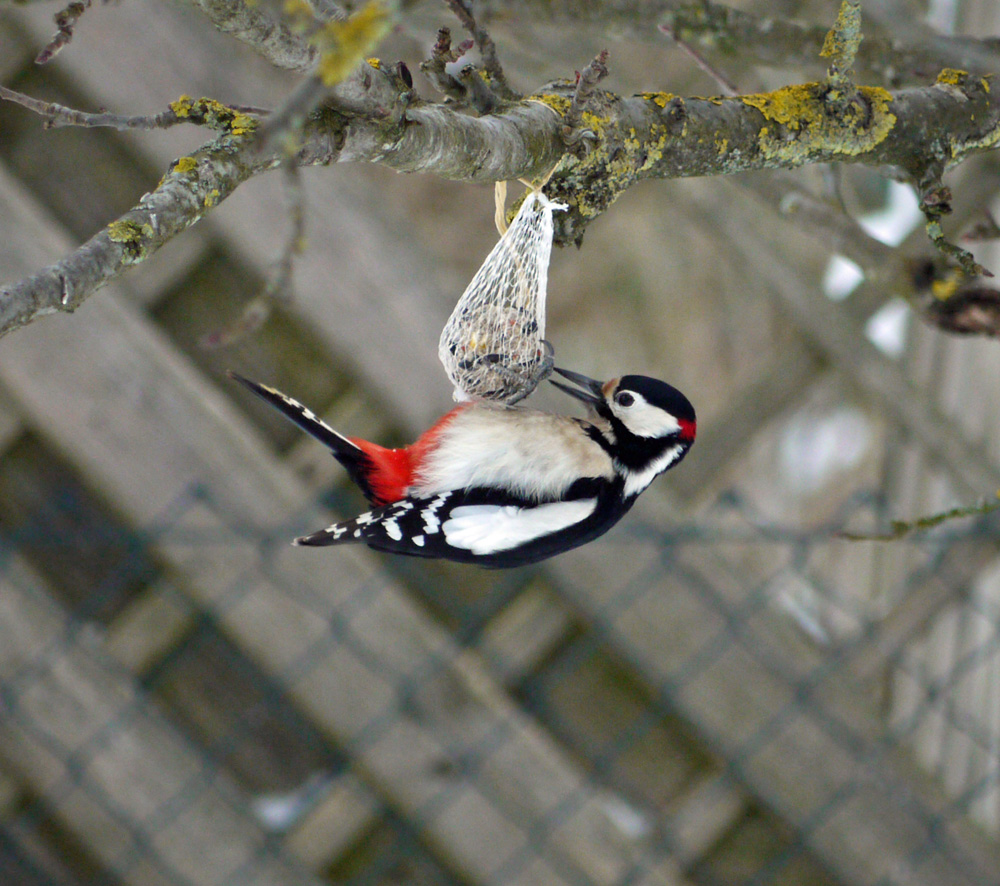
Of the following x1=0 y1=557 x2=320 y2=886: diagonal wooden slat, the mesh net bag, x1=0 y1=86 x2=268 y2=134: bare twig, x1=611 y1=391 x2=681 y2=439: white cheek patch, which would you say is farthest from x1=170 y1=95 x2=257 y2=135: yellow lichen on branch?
x1=0 y1=557 x2=320 y2=886: diagonal wooden slat

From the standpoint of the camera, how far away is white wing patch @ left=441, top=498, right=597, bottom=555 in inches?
54.8

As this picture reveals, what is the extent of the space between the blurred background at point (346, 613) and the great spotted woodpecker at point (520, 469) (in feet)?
1.07

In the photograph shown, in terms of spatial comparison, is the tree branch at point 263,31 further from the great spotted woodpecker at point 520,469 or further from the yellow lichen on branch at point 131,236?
the great spotted woodpecker at point 520,469

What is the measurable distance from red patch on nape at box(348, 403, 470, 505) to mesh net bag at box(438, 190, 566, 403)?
0.07 m

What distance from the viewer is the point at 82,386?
1.83 metres

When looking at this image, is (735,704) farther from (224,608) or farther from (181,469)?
(181,469)

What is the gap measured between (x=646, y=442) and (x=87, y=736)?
1213 mm

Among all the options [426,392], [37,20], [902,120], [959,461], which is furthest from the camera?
[959,461]

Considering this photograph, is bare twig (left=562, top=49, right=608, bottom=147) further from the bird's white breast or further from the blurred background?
the blurred background

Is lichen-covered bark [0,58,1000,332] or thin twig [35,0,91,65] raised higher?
thin twig [35,0,91,65]

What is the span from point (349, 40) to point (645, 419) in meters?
1.11

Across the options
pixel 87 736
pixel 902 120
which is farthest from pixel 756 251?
pixel 87 736

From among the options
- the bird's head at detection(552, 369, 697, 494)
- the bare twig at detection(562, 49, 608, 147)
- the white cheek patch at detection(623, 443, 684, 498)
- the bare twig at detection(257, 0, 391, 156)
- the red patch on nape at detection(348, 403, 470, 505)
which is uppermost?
the red patch on nape at detection(348, 403, 470, 505)

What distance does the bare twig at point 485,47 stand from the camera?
829 millimetres
